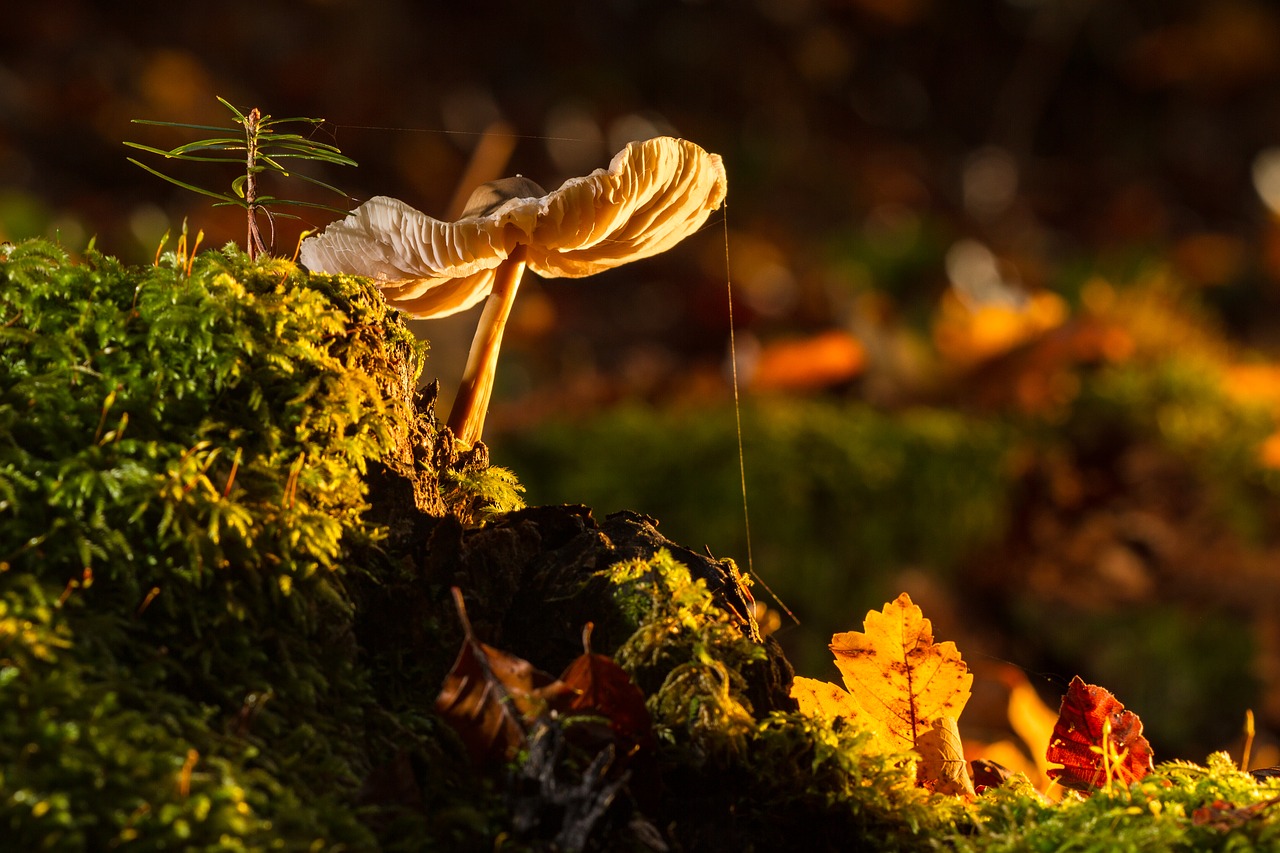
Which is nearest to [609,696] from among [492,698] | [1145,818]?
[492,698]

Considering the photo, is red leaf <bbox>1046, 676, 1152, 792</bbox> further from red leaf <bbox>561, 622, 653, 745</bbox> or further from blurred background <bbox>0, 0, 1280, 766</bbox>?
red leaf <bbox>561, 622, 653, 745</bbox>

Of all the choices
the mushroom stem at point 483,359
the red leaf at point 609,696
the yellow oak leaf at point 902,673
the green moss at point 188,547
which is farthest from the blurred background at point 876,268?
the red leaf at point 609,696

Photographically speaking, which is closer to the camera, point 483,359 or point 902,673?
point 902,673

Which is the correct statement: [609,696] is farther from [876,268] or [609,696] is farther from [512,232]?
[876,268]

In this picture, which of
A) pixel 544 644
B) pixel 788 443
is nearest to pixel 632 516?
pixel 544 644

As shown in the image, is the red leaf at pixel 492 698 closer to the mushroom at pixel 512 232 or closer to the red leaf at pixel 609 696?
the red leaf at pixel 609 696

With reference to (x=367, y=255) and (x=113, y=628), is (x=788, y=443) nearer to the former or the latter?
(x=367, y=255)
